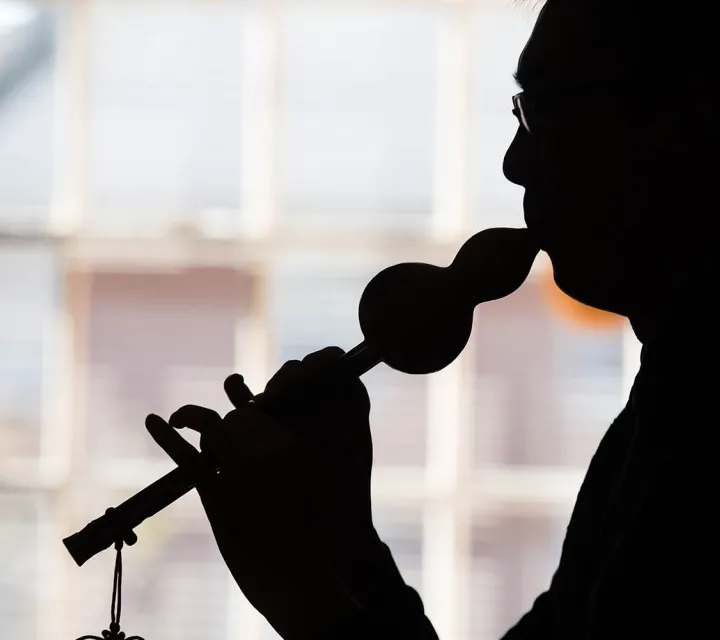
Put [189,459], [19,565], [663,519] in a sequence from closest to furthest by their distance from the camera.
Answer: [663,519] < [189,459] < [19,565]

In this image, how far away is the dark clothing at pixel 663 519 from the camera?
1.62 ft

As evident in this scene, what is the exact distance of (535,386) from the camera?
1.53 metres

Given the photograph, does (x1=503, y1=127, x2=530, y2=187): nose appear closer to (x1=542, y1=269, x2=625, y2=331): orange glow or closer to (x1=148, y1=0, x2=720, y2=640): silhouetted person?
(x1=148, y1=0, x2=720, y2=640): silhouetted person

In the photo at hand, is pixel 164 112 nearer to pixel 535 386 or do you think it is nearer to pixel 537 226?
pixel 535 386

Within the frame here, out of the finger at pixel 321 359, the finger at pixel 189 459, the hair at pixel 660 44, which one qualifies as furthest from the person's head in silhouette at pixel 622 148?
the finger at pixel 189 459

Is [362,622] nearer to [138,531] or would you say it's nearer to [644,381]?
[644,381]

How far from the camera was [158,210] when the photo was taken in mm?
1539

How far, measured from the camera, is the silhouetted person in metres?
0.55

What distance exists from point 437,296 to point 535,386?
889 millimetres

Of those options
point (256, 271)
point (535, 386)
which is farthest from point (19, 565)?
point (535, 386)

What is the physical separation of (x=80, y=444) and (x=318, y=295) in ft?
1.39

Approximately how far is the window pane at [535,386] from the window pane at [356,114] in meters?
0.22

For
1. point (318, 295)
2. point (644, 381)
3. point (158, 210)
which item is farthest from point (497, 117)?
point (644, 381)

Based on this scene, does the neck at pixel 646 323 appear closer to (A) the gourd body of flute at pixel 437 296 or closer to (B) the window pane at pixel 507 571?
(A) the gourd body of flute at pixel 437 296
